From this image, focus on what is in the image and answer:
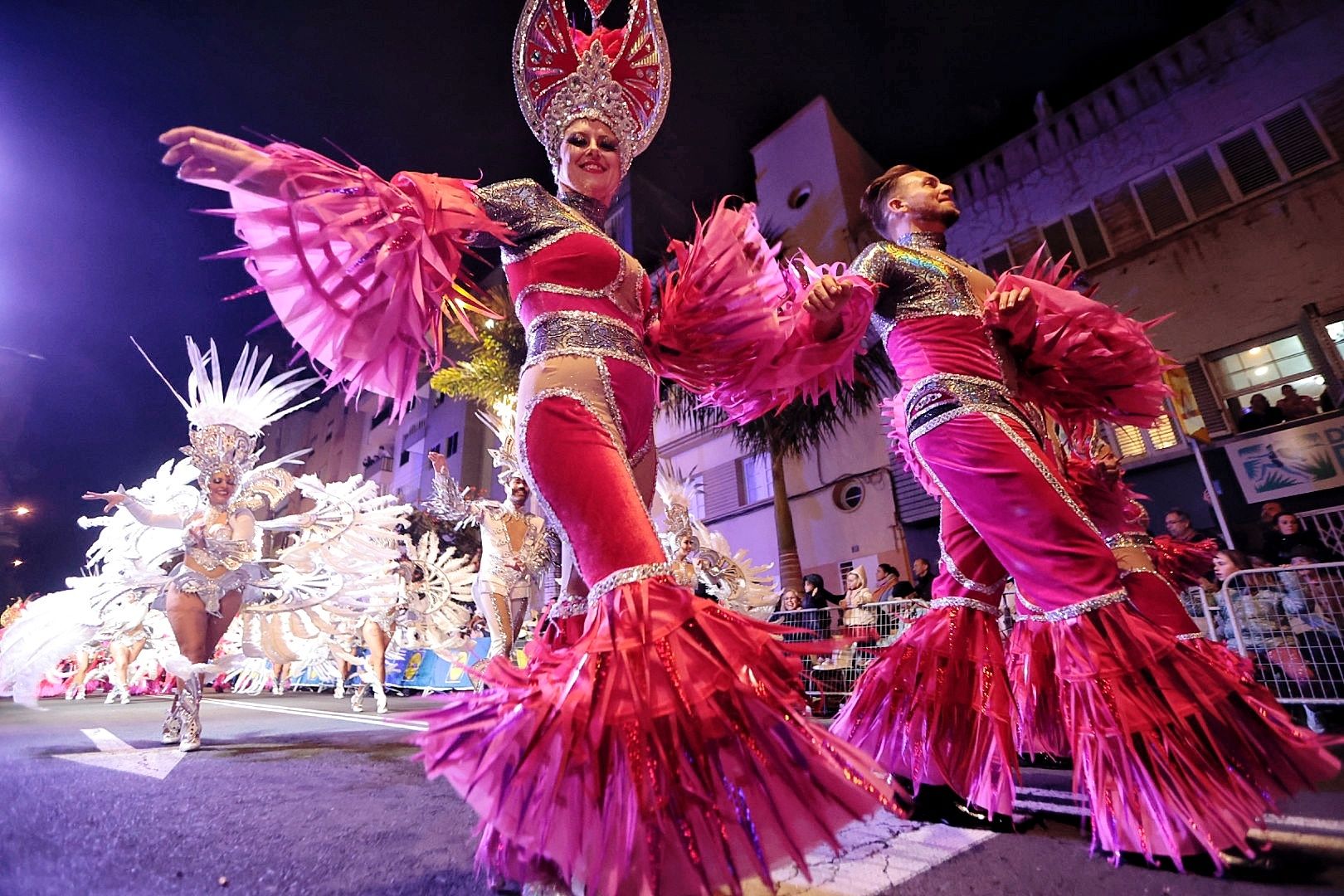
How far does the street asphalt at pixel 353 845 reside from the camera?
1.32 m

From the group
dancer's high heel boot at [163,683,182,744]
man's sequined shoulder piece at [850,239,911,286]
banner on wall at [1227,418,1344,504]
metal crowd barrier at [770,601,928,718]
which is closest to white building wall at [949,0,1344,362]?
banner on wall at [1227,418,1344,504]

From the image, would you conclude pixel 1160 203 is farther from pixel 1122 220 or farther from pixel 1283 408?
pixel 1283 408

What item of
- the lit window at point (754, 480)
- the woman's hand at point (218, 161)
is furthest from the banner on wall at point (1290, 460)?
the woman's hand at point (218, 161)

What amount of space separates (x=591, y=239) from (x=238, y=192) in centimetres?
85

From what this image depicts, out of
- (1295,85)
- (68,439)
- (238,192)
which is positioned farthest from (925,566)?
(68,439)

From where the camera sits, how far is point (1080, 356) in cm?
234

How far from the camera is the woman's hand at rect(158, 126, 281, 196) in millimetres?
1313

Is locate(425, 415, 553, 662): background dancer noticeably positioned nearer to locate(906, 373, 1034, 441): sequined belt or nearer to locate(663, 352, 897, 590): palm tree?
locate(906, 373, 1034, 441): sequined belt

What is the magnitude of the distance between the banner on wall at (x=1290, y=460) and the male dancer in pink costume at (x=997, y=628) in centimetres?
923

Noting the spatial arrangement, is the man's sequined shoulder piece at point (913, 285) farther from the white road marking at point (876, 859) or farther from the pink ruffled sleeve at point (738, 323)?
the white road marking at point (876, 859)

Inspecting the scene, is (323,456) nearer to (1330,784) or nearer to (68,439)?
(68,439)

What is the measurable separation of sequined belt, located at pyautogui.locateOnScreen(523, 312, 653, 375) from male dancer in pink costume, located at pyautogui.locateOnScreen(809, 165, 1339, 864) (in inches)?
27.9

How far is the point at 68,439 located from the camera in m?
19.4

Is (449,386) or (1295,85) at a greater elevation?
(1295,85)
